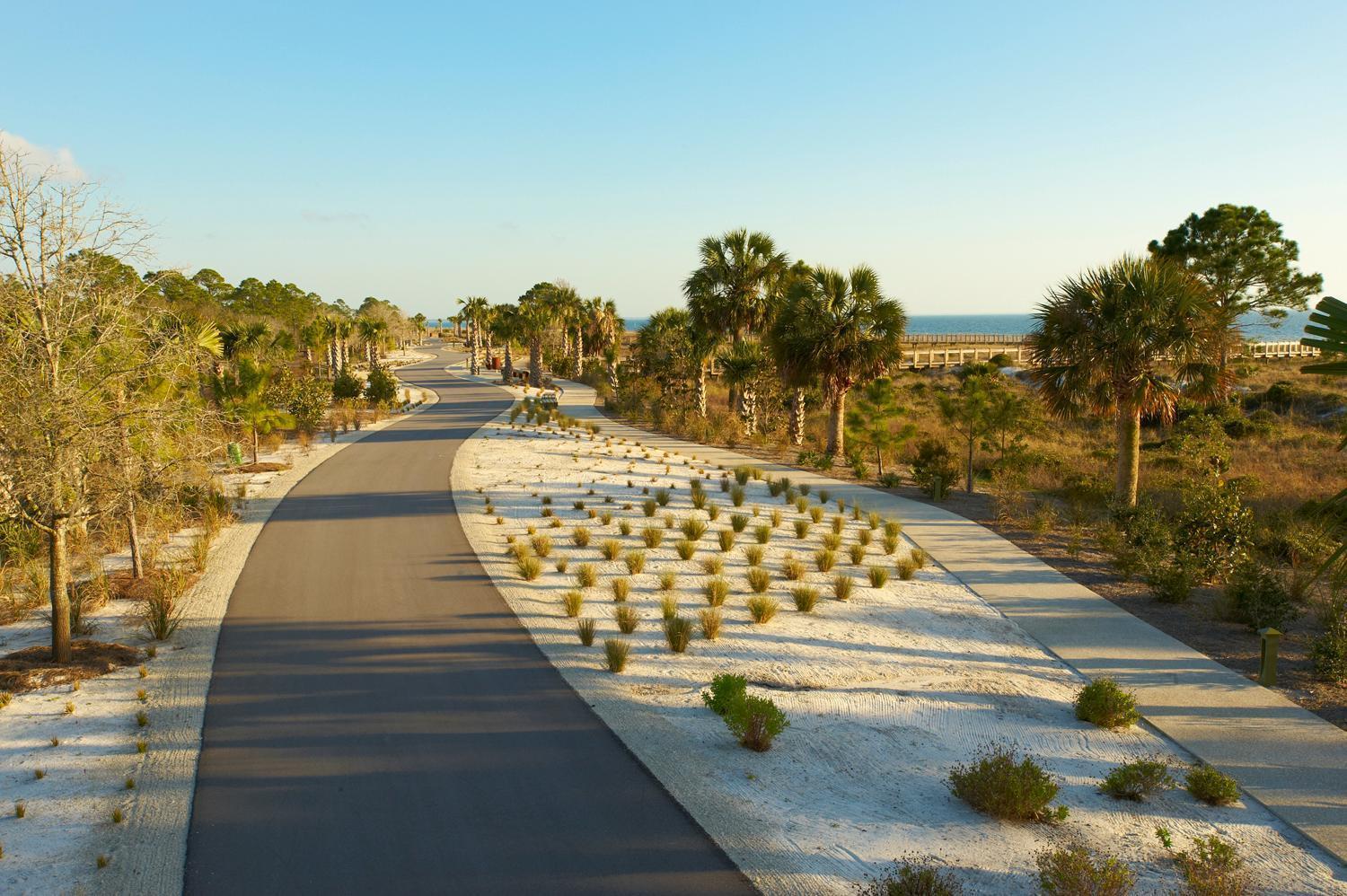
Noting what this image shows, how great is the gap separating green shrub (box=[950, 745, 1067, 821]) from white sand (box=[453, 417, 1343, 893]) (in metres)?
0.11

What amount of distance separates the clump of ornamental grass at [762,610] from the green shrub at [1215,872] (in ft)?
18.5

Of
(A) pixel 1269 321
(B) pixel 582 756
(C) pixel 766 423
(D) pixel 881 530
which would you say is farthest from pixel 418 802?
(A) pixel 1269 321

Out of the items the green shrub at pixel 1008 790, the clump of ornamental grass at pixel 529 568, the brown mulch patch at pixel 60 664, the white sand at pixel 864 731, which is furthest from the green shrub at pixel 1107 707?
the brown mulch patch at pixel 60 664

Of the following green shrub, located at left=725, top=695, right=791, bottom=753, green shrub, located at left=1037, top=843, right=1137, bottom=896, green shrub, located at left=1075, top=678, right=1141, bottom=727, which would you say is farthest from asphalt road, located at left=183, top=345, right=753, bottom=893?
green shrub, located at left=1075, top=678, right=1141, bottom=727

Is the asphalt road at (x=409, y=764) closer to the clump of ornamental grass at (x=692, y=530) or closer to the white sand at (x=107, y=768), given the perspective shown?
the white sand at (x=107, y=768)

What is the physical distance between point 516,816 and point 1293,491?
72.5 feet

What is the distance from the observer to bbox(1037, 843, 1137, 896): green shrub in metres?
5.08

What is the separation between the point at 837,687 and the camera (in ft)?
29.6

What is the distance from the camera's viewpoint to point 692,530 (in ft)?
49.7

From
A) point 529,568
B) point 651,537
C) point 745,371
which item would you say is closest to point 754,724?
point 529,568

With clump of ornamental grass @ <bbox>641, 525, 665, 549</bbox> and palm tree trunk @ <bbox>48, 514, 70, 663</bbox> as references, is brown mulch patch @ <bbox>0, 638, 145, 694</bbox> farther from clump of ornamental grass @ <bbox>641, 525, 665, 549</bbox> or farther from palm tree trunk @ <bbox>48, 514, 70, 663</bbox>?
clump of ornamental grass @ <bbox>641, 525, 665, 549</bbox>

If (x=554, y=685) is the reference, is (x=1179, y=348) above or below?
above

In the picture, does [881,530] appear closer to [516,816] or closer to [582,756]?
[582,756]

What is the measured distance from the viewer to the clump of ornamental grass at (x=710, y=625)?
33.6 ft
